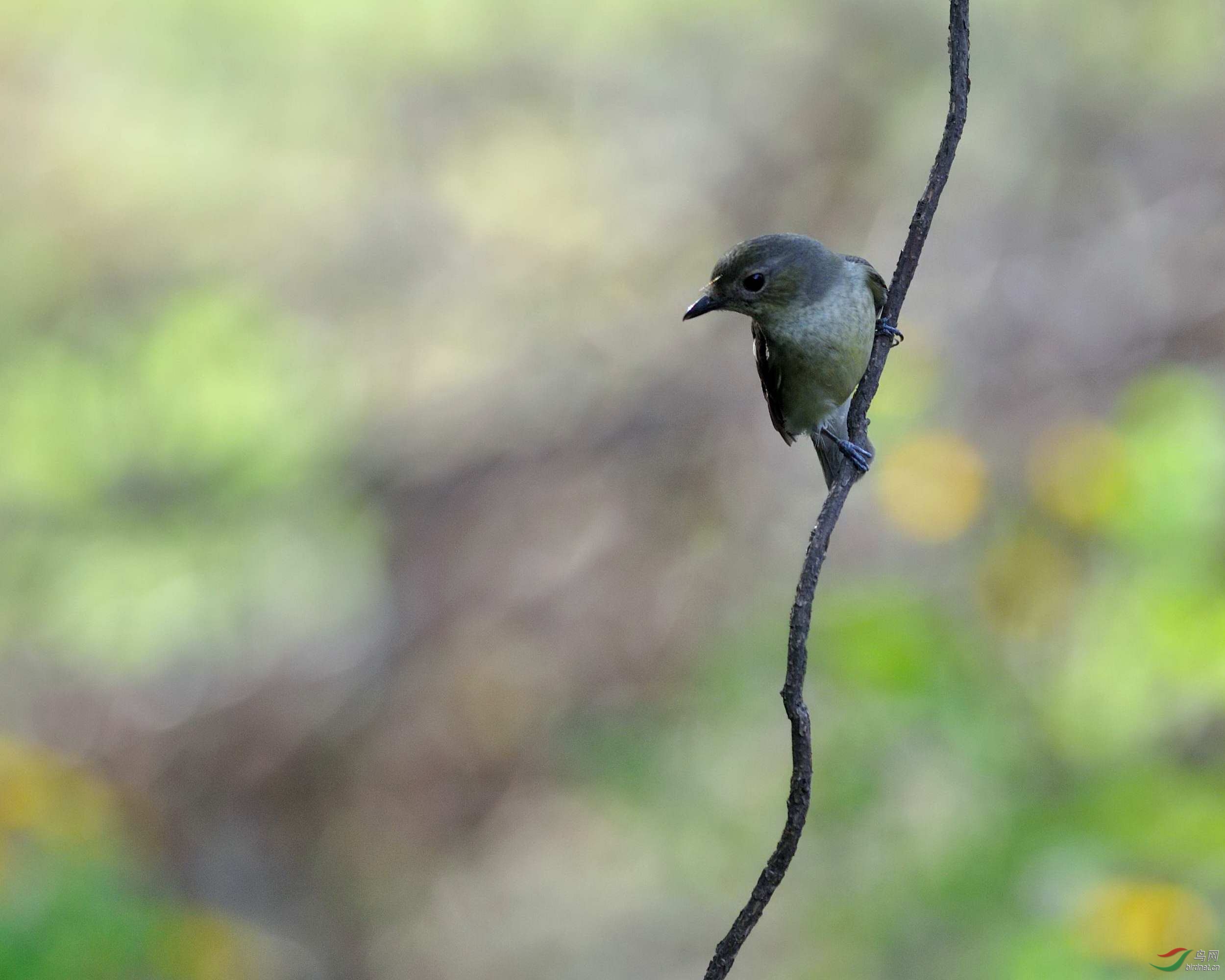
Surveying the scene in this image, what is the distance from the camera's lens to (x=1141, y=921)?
12.3 feet

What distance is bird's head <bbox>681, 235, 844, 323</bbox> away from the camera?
296 cm

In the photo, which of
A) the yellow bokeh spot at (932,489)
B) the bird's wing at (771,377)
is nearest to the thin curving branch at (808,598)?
the bird's wing at (771,377)

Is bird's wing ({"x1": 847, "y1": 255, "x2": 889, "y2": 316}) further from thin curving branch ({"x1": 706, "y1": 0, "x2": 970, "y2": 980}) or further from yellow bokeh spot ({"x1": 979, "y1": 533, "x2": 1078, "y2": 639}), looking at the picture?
yellow bokeh spot ({"x1": 979, "y1": 533, "x2": 1078, "y2": 639})

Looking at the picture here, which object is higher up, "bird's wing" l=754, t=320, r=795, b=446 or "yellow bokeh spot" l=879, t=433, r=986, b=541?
"yellow bokeh spot" l=879, t=433, r=986, b=541

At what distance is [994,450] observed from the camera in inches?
271

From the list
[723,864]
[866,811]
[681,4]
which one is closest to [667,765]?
[723,864]

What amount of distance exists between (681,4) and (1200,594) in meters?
7.52

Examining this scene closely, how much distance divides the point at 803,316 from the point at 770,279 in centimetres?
16

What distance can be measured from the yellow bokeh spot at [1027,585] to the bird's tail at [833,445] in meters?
1.77

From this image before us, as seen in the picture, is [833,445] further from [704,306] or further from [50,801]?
[50,801]

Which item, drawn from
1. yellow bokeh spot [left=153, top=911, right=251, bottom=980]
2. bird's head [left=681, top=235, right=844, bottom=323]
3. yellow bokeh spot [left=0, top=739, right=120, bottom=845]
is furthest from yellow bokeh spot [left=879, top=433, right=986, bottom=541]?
yellow bokeh spot [left=0, top=739, right=120, bottom=845]

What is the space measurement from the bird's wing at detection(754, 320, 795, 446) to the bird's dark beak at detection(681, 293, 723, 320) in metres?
0.27

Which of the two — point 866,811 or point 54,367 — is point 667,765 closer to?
point 866,811

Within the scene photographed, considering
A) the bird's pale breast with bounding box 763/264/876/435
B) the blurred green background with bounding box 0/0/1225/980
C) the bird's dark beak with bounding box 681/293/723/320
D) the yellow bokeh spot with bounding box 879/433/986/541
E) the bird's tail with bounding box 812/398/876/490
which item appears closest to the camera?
the bird's dark beak with bounding box 681/293/723/320
